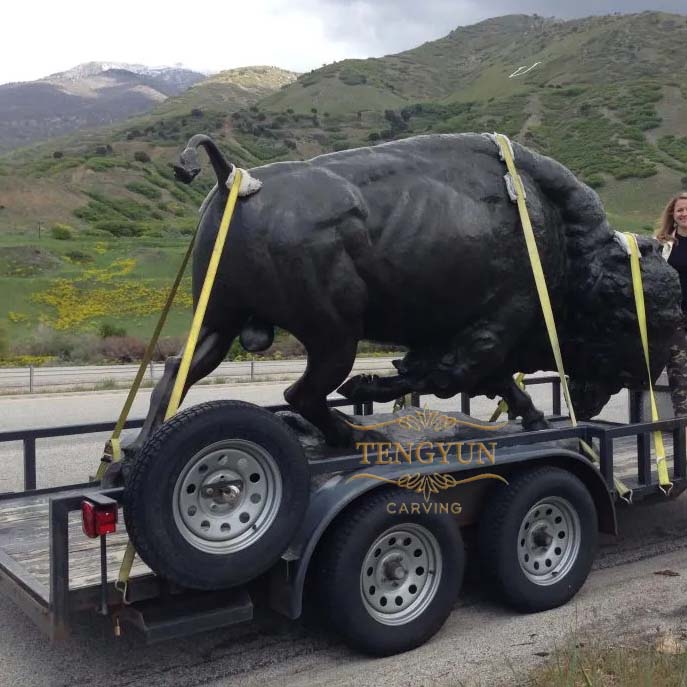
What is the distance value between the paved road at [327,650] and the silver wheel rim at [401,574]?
0.23 m

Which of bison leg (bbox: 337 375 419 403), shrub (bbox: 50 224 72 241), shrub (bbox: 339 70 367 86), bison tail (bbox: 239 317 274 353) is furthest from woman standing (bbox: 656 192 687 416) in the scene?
shrub (bbox: 339 70 367 86)

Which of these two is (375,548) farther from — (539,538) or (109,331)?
(109,331)

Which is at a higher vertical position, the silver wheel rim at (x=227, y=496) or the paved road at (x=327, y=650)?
the silver wheel rim at (x=227, y=496)

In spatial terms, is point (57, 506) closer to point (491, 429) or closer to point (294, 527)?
point (294, 527)

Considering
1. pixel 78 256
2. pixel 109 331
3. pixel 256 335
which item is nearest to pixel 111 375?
pixel 109 331

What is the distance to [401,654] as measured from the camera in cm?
399

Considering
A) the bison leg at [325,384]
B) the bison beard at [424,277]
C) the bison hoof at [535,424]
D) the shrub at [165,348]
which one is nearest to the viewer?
A: the bison beard at [424,277]

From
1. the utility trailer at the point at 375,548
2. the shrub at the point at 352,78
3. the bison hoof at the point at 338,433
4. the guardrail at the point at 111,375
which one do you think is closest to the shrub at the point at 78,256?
the guardrail at the point at 111,375

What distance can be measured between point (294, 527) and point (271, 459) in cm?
33

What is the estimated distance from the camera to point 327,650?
4090 mm

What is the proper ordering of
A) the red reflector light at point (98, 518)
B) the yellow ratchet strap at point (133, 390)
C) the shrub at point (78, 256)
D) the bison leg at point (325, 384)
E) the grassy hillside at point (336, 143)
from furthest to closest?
the shrub at point (78, 256)
the grassy hillside at point (336, 143)
the yellow ratchet strap at point (133, 390)
the bison leg at point (325, 384)
the red reflector light at point (98, 518)

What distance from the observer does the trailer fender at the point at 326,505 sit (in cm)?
369

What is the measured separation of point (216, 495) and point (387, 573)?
0.97 meters

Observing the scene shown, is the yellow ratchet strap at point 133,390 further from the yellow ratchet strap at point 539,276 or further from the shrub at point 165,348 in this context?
the shrub at point 165,348
